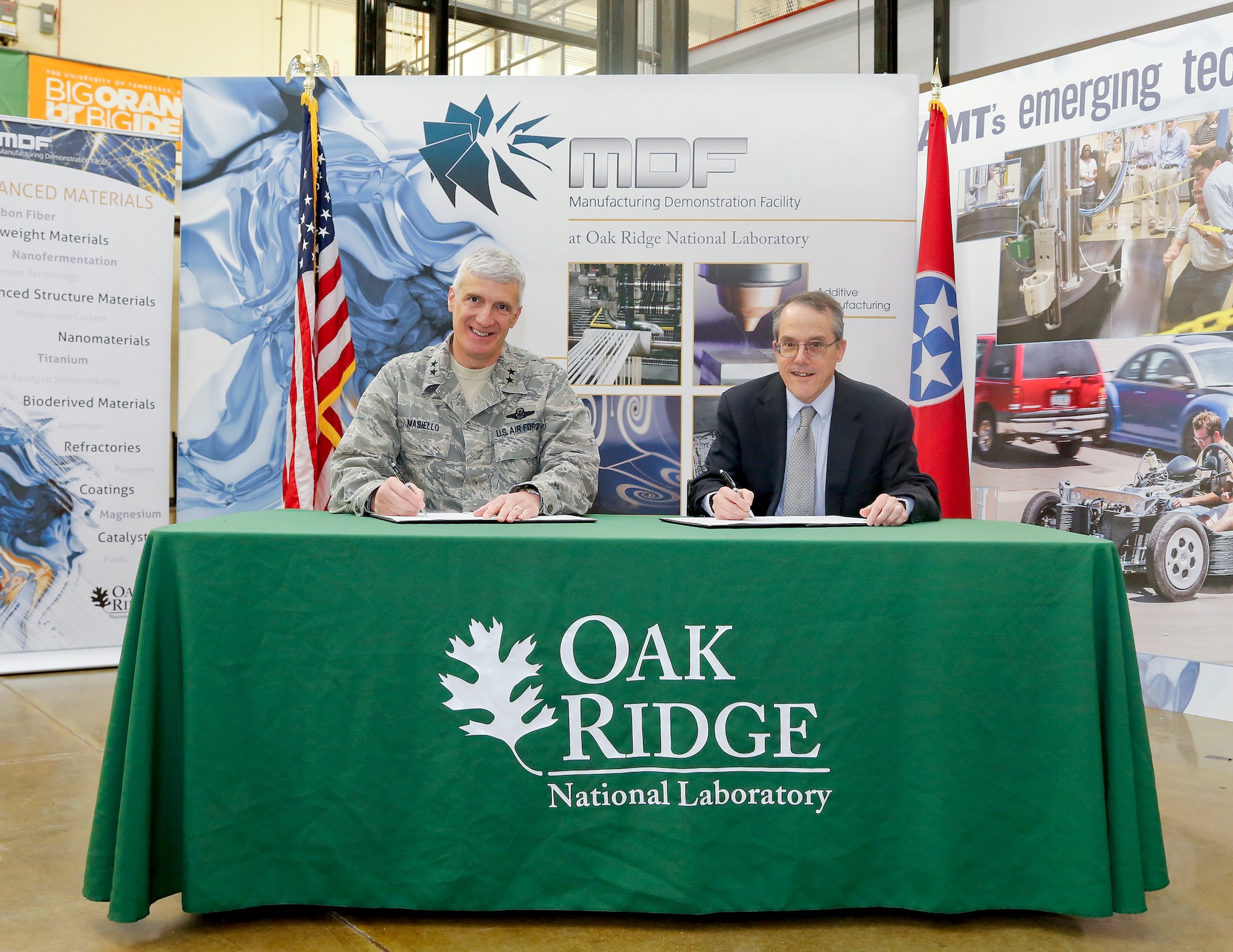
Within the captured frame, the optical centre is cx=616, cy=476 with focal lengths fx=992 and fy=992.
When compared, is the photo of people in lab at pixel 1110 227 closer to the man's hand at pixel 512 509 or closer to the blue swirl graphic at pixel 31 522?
the man's hand at pixel 512 509

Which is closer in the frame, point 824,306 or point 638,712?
point 638,712

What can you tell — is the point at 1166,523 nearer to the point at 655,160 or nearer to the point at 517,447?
the point at 655,160

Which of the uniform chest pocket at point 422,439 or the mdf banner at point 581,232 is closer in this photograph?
the uniform chest pocket at point 422,439

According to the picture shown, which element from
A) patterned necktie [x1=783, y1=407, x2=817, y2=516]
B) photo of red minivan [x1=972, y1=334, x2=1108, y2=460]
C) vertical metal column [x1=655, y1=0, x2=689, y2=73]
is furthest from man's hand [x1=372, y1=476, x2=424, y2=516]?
vertical metal column [x1=655, y1=0, x2=689, y2=73]

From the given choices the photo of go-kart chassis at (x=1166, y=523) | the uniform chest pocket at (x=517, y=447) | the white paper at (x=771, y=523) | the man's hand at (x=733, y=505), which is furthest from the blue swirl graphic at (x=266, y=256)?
the photo of go-kart chassis at (x=1166, y=523)

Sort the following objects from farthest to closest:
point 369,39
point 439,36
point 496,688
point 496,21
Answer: point 369,39
point 439,36
point 496,21
point 496,688

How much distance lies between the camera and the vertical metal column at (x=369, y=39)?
17.4 ft

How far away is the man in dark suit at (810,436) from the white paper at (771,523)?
292 millimetres

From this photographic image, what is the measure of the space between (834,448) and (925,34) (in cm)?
319

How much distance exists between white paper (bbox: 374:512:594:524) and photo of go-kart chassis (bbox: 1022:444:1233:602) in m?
2.10

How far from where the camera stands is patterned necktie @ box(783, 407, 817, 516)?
245cm

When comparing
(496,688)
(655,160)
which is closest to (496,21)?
(655,160)

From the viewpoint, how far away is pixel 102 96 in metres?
6.80

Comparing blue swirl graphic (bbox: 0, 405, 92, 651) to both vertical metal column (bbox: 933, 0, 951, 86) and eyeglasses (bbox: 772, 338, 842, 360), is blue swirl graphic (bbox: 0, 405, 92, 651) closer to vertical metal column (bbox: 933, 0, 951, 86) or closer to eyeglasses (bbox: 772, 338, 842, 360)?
eyeglasses (bbox: 772, 338, 842, 360)
